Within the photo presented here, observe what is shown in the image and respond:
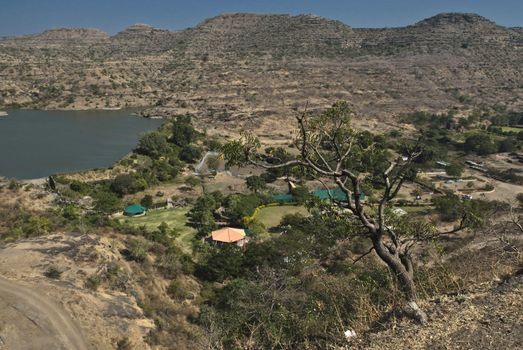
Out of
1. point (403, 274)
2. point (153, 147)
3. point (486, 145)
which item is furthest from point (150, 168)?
point (486, 145)

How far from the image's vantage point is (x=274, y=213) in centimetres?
3247

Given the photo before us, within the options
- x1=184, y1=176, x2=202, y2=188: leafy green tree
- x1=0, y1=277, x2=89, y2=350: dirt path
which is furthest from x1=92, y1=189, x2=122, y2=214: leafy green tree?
x1=0, y1=277, x2=89, y2=350: dirt path

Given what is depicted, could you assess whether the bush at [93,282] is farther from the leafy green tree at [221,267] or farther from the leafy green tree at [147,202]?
the leafy green tree at [147,202]

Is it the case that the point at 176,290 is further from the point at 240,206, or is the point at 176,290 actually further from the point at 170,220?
the point at 240,206

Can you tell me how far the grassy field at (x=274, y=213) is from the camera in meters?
30.6

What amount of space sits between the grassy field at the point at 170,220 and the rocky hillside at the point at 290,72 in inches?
1444

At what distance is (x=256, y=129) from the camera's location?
65312 mm

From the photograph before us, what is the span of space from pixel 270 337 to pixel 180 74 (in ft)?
318

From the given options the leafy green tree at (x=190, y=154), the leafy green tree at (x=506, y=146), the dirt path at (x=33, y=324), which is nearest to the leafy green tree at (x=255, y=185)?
the leafy green tree at (x=190, y=154)

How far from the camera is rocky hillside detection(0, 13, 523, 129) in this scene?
80875 millimetres

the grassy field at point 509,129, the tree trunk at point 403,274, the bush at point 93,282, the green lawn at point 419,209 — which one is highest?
the tree trunk at point 403,274

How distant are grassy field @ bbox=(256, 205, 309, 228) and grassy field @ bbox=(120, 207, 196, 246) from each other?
555 centimetres

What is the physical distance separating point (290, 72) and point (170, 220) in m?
65.6

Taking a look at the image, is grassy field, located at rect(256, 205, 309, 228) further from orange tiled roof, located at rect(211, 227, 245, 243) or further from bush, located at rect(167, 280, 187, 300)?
bush, located at rect(167, 280, 187, 300)
